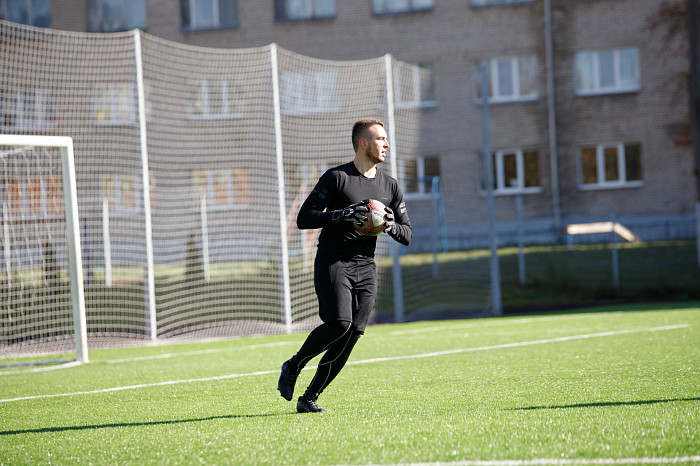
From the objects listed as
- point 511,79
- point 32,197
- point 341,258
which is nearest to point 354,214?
point 341,258

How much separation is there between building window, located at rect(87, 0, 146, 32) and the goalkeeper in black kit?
26.7m

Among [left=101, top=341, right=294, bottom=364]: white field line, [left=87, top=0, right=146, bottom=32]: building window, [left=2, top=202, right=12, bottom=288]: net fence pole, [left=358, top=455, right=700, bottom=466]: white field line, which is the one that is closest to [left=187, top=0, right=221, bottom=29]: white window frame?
[left=87, top=0, right=146, bottom=32]: building window

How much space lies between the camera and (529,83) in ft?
98.7

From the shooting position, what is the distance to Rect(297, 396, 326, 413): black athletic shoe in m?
5.74

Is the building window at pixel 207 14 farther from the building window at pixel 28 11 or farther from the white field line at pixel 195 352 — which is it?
the white field line at pixel 195 352

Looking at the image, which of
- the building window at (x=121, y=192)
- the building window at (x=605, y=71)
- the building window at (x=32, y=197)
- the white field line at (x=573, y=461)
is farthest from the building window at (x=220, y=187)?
the building window at (x=605, y=71)

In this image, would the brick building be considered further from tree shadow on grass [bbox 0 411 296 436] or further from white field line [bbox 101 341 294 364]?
tree shadow on grass [bbox 0 411 296 436]

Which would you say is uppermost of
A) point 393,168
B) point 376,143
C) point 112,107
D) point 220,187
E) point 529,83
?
point 529,83

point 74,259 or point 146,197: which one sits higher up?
point 146,197

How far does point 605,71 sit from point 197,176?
18071mm

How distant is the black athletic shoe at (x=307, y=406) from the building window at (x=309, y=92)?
9.44 m

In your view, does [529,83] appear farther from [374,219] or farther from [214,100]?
[374,219]

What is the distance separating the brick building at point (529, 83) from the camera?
29391 millimetres

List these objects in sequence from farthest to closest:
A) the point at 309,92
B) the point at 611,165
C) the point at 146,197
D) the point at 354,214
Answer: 1. the point at 611,165
2. the point at 309,92
3. the point at 146,197
4. the point at 354,214
